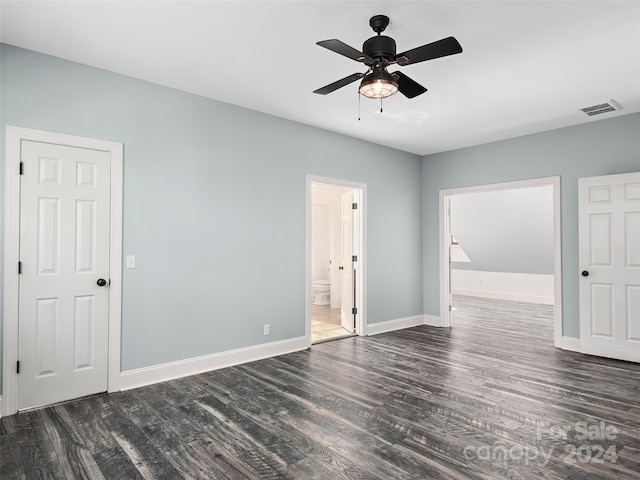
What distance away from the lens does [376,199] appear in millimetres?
6008

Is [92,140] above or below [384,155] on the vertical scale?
below

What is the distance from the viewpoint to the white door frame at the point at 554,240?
5.12 m

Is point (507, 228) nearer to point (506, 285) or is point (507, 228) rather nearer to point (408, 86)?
point (506, 285)

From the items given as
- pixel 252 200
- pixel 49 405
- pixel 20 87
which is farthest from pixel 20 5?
pixel 49 405

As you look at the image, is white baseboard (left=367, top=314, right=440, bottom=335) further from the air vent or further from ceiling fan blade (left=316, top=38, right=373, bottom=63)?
ceiling fan blade (left=316, top=38, right=373, bottom=63)

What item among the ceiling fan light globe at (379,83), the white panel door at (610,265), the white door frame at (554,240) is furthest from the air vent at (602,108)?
the ceiling fan light globe at (379,83)

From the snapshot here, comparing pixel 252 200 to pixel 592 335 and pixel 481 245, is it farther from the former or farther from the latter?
pixel 481 245

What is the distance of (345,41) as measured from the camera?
300cm

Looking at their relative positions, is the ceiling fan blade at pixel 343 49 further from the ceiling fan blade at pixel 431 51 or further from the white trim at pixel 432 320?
the white trim at pixel 432 320

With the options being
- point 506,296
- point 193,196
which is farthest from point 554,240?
point 506,296

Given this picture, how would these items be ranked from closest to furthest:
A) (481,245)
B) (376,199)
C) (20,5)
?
(20,5) → (376,199) → (481,245)

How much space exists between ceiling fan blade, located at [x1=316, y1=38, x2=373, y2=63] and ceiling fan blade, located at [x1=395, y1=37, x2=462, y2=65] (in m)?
0.22

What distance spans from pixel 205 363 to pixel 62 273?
5.36ft

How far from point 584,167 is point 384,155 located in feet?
8.87
